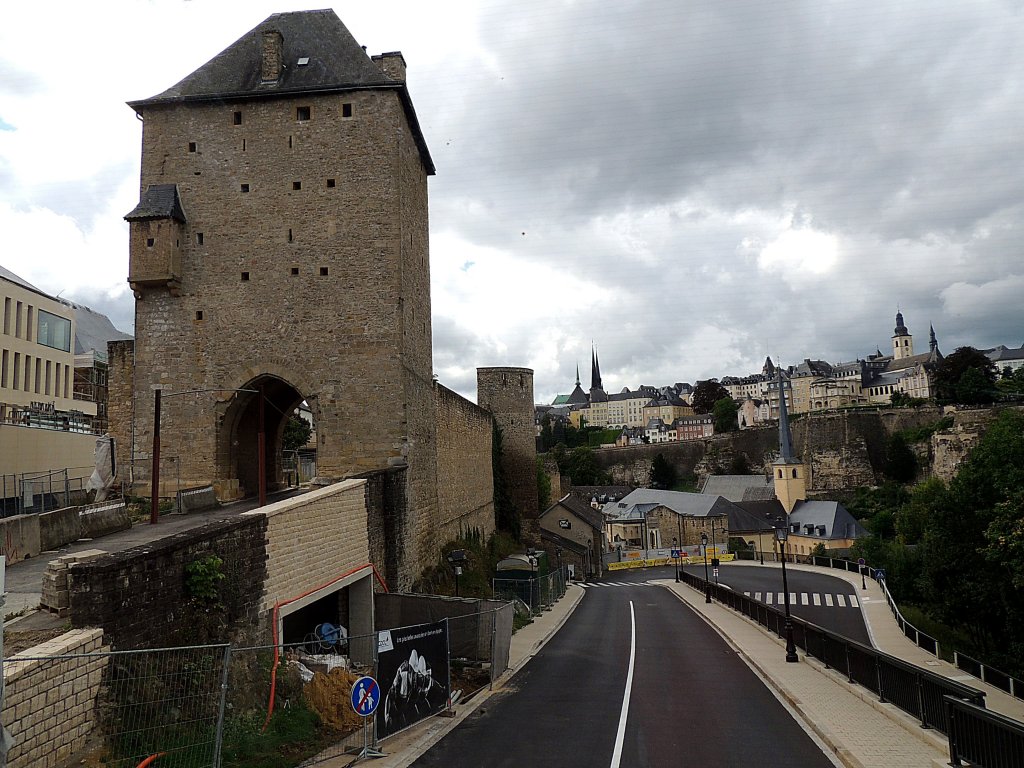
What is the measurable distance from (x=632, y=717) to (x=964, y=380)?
311 ft

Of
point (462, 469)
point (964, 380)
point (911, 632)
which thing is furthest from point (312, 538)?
point (964, 380)

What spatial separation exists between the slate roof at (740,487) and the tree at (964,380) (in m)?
26.6

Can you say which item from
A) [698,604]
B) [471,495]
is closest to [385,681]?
[471,495]

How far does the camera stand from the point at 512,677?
1523 centimetres

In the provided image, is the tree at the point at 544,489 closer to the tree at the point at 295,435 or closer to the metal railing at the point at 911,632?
the tree at the point at 295,435

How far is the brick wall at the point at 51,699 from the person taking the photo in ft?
20.9

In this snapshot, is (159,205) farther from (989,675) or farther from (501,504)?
(989,675)

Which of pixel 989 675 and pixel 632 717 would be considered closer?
pixel 632 717

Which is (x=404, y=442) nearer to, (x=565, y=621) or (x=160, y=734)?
(x=160, y=734)

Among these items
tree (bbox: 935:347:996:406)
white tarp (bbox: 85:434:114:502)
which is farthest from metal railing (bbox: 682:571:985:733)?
tree (bbox: 935:347:996:406)

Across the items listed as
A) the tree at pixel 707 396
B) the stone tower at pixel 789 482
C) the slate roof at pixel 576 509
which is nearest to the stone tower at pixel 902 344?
the tree at pixel 707 396

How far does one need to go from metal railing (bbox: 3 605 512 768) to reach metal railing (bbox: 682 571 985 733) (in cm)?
698

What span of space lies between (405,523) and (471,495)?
1301 centimetres

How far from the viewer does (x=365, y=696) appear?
9.12 meters
